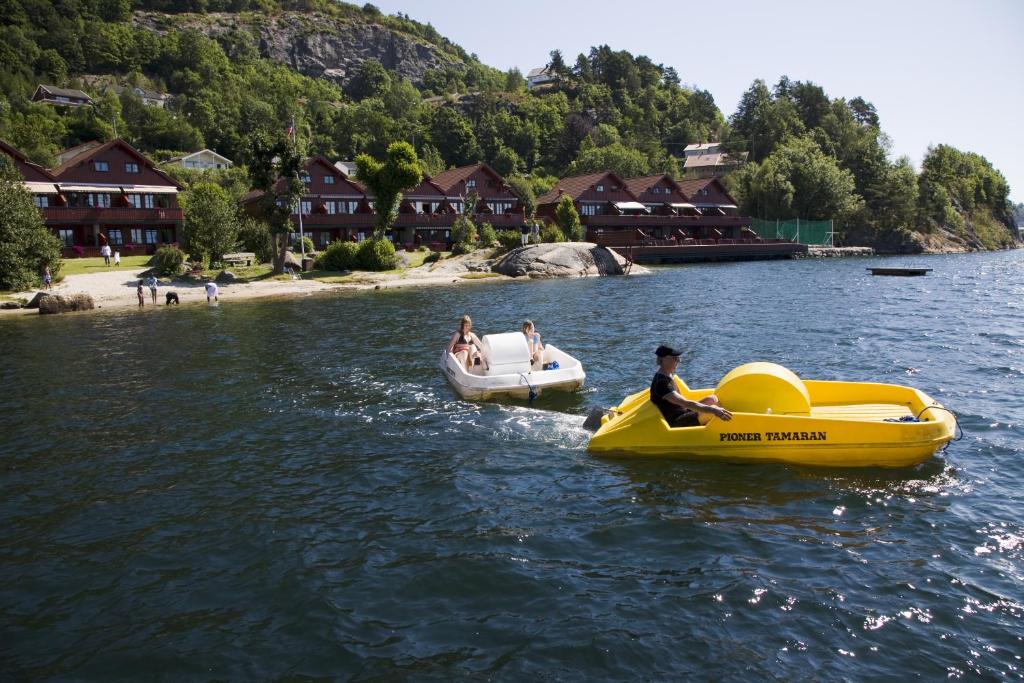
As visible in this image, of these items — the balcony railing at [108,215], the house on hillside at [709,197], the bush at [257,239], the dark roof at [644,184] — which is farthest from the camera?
the house on hillside at [709,197]

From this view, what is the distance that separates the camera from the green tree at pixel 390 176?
2520 inches

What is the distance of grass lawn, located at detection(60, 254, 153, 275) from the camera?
176 feet

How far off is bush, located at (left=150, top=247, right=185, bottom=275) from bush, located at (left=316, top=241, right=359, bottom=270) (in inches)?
437

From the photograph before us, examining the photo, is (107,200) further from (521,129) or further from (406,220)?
(521,129)

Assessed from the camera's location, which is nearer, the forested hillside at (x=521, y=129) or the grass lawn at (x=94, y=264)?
the grass lawn at (x=94, y=264)

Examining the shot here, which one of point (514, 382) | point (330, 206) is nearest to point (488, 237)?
point (330, 206)

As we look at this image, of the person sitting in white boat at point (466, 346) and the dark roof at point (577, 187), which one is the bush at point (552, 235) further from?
the person sitting in white boat at point (466, 346)

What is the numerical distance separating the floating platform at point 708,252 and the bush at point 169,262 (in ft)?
143

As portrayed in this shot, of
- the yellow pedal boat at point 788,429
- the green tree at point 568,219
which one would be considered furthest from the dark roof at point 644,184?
the yellow pedal boat at point 788,429

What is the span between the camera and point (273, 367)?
77.0 feet

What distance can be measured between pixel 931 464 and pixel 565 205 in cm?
7077

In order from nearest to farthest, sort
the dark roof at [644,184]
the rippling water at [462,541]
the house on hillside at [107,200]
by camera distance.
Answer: the rippling water at [462,541]
the house on hillside at [107,200]
the dark roof at [644,184]

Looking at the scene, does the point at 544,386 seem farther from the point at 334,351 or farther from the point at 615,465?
the point at 334,351

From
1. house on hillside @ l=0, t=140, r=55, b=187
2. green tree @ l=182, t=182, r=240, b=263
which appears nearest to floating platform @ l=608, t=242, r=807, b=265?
green tree @ l=182, t=182, r=240, b=263
